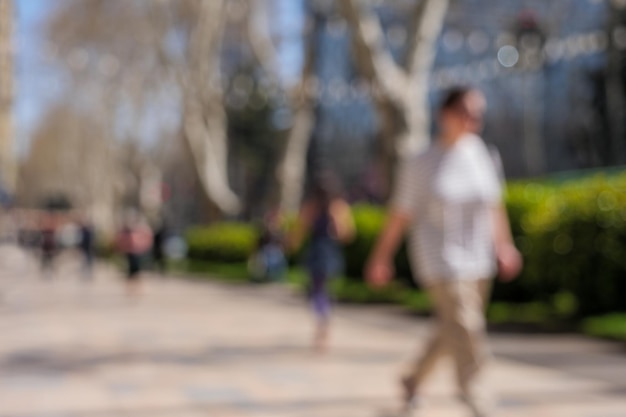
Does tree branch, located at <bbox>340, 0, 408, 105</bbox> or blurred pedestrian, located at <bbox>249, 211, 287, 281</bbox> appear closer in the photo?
tree branch, located at <bbox>340, 0, 408, 105</bbox>

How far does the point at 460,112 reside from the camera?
5.66 m

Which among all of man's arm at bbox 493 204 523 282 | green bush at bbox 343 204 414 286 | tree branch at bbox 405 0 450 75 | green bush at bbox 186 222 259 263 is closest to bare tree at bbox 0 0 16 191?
man's arm at bbox 493 204 523 282

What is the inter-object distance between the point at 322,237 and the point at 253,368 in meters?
1.50

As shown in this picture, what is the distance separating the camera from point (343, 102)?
88812 mm

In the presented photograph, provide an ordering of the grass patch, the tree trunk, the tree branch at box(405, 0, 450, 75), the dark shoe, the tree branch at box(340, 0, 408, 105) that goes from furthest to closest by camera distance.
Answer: the tree trunk, the tree branch at box(405, 0, 450, 75), the tree branch at box(340, 0, 408, 105), the grass patch, the dark shoe

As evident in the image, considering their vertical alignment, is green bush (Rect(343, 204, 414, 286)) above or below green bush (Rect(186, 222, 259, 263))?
above

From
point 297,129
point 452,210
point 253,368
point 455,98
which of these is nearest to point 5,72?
point 297,129

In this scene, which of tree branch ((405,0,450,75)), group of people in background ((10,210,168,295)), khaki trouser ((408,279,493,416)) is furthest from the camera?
group of people in background ((10,210,168,295))

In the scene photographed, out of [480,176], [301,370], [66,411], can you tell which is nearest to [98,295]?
[301,370]

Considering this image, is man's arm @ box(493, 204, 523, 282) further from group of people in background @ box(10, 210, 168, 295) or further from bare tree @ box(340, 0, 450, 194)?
group of people in background @ box(10, 210, 168, 295)

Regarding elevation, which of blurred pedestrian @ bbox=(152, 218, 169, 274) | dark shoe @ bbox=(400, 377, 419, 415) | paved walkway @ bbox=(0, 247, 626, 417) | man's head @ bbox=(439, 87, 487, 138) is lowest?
blurred pedestrian @ bbox=(152, 218, 169, 274)

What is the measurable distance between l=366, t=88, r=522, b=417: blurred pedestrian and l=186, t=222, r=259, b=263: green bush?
21.7 m

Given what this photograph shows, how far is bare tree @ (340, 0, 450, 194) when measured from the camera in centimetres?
1491

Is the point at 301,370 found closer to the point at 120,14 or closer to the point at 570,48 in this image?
the point at 120,14
